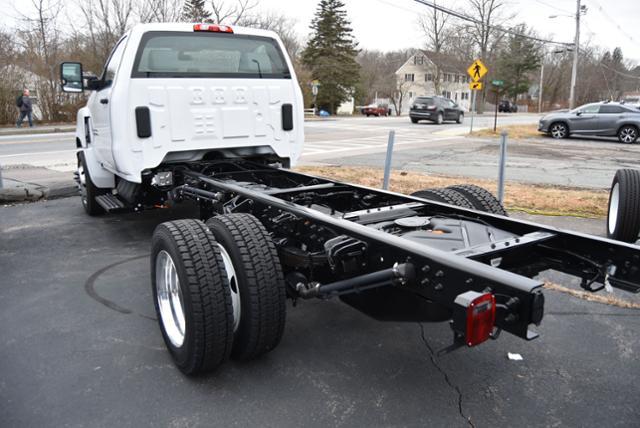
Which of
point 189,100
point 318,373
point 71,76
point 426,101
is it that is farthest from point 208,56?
point 426,101

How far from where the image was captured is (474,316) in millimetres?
2055

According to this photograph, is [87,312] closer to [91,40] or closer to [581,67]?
[91,40]

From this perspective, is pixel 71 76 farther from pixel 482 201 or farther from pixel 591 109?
pixel 591 109

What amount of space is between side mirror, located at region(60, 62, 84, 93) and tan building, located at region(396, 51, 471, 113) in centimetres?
6725

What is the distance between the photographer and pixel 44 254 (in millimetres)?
5566

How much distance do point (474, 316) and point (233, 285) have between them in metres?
1.54

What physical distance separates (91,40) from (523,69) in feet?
204

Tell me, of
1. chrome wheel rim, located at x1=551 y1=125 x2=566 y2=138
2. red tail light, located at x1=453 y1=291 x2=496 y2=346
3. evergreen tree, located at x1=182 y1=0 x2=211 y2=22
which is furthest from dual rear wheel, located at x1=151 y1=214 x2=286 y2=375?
evergreen tree, located at x1=182 y1=0 x2=211 y2=22

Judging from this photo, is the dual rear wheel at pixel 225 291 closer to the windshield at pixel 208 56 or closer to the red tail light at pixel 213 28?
the windshield at pixel 208 56

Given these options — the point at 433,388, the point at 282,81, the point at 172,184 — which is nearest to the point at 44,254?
the point at 172,184

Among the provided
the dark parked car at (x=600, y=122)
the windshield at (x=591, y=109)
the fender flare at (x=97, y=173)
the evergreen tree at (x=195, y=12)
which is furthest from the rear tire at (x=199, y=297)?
the evergreen tree at (x=195, y=12)

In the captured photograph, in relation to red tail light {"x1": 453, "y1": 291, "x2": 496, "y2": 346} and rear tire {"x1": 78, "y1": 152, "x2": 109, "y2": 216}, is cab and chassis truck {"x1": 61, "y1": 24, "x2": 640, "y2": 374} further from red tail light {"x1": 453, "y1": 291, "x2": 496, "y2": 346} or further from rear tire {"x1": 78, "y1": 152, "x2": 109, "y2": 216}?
rear tire {"x1": 78, "y1": 152, "x2": 109, "y2": 216}

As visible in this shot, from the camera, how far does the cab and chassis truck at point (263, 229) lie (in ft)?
8.35

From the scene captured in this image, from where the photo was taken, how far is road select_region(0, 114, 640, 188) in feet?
39.1
